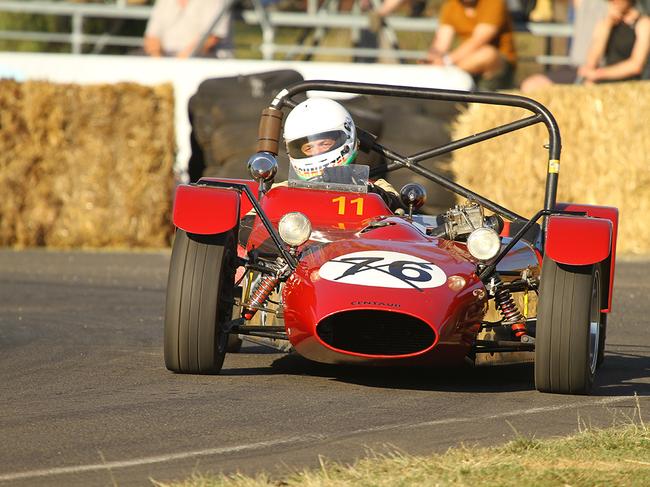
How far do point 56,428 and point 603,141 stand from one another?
9780 millimetres

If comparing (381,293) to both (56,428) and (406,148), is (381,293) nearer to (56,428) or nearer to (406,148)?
(56,428)

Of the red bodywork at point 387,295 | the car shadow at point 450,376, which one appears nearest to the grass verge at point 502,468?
the red bodywork at point 387,295

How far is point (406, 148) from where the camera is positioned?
44.1 feet

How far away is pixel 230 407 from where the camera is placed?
570 cm

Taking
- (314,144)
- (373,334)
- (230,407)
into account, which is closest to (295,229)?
(373,334)

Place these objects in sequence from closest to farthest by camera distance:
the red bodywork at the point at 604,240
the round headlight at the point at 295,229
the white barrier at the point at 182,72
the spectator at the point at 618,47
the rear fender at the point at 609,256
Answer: the red bodywork at the point at 604,240
the round headlight at the point at 295,229
the rear fender at the point at 609,256
the white barrier at the point at 182,72
the spectator at the point at 618,47

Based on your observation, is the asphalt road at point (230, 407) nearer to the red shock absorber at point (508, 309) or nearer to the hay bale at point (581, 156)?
the red shock absorber at point (508, 309)

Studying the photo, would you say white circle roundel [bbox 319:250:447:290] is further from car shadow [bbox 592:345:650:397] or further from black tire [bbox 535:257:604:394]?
car shadow [bbox 592:345:650:397]

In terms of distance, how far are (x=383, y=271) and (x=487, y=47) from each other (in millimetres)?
9478

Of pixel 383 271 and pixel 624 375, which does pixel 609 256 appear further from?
pixel 383 271

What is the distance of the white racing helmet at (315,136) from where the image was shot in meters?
7.46

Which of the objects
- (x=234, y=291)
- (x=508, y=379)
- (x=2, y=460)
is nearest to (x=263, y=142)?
(x=234, y=291)

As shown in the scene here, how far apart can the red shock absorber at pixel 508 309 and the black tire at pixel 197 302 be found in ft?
3.92

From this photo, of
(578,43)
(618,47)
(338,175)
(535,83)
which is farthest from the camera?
(578,43)
